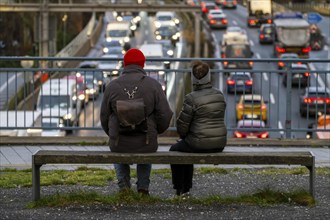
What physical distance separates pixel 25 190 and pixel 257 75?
655 cm

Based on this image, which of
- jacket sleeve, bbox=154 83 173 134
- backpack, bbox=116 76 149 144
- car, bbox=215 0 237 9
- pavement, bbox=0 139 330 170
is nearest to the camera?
backpack, bbox=116 76 149 144

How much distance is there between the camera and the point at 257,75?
16797 mm

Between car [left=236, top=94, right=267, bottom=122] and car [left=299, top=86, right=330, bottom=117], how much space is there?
650 mm

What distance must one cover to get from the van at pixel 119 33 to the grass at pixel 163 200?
83.4 metres

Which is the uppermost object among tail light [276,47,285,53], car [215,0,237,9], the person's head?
the person's head

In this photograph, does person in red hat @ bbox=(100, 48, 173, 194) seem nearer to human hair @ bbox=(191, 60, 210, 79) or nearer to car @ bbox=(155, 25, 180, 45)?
human hair @ bbox=(191, 60, 210, 79)

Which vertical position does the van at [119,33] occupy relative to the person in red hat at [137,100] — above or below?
below

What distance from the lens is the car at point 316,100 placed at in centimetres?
1728

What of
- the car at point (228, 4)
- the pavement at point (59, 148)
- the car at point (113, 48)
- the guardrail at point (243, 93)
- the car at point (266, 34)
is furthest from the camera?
the car at point (228, 4)

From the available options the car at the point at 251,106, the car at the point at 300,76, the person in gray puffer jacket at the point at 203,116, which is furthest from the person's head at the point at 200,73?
the car at the point at 251,106

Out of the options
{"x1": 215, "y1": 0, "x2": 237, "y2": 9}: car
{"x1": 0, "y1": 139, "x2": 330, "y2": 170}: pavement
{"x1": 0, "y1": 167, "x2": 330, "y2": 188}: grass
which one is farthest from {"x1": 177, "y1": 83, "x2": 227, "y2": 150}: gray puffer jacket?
{"x1": 215, "y1": 0, "x2": 237, "y2": 9}: car

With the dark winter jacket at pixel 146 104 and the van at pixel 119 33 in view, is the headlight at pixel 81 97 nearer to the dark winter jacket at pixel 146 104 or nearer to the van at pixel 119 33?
the dark winter jacket at pixel 146 104

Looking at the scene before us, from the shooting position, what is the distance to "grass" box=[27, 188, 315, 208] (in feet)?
32.6

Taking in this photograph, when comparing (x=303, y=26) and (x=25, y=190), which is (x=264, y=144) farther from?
(x=303, y=26)
